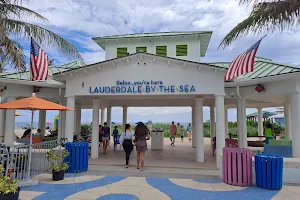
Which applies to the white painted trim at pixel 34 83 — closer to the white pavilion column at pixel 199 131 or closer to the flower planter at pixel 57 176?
the flower planter at pixel 57 176

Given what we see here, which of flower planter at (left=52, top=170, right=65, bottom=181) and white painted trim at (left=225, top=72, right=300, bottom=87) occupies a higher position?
white painted trim at (left=225, top=72, right=300, bottom=87)

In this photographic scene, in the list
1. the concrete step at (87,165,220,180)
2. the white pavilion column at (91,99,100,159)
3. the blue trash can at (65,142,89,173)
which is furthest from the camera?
the white pavilion column at (91,99,100,159)

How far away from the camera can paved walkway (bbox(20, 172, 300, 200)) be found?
19.1 feet

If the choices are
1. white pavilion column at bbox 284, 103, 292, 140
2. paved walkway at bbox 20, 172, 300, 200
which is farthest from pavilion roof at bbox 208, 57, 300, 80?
white pavilion column at bbox 284, 103, 292, 140

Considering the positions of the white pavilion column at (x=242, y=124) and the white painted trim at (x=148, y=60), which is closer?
the white painted trim at (x=148, y=60)

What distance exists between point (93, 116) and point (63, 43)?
12.0ft

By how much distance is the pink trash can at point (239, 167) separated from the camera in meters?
6.73

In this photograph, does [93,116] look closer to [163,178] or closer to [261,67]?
[163,178]

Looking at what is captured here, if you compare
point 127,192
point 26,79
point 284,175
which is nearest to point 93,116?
point 26,79

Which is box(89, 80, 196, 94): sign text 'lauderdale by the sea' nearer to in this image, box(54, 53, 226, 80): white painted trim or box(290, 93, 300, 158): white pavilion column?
box(54, 53, 226, 80): white painted trim

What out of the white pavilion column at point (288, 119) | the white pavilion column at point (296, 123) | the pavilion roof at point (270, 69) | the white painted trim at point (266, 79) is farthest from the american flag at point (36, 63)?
the white pavilion column at point (288, 119)

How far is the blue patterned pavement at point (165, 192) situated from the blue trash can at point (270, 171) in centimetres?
20

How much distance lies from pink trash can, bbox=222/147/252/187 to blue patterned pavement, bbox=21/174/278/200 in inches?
11.7

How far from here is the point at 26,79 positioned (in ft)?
32.7
